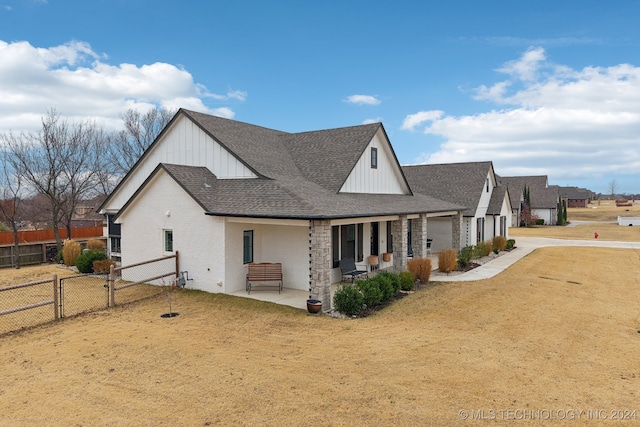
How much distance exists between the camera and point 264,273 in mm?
14469

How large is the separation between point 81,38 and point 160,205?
11870mm

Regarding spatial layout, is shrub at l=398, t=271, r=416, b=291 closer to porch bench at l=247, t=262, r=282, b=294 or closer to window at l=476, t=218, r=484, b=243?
porch bench at l=247, t=262, r=282, b=294

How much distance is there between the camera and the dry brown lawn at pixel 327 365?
240 inches

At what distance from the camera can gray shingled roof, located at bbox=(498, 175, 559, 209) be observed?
183 ft

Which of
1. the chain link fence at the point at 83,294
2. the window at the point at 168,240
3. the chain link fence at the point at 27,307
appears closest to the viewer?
the chain link fence at the point at 27,307

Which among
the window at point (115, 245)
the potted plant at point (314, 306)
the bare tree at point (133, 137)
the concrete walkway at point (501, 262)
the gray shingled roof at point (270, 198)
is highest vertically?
the bare tree at point (133, 137)

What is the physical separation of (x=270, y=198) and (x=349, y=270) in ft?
16.0

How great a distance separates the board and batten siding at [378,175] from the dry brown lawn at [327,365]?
269 inches

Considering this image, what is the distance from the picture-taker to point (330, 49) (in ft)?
78.3

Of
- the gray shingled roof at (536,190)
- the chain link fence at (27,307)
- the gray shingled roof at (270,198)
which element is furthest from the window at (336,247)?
the gray shingled roof at (536,190)

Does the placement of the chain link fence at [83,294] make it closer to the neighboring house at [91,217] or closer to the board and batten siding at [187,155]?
the board and batten siding at [187,155]

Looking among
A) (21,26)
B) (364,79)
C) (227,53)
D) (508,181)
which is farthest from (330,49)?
(508,181)

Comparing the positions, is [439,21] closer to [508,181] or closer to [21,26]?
[21,26]

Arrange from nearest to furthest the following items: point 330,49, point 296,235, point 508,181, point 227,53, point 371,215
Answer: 1. point 371,215
2. point 296,235
3. point 227,53
4. point 330,49
5. point 508,181
